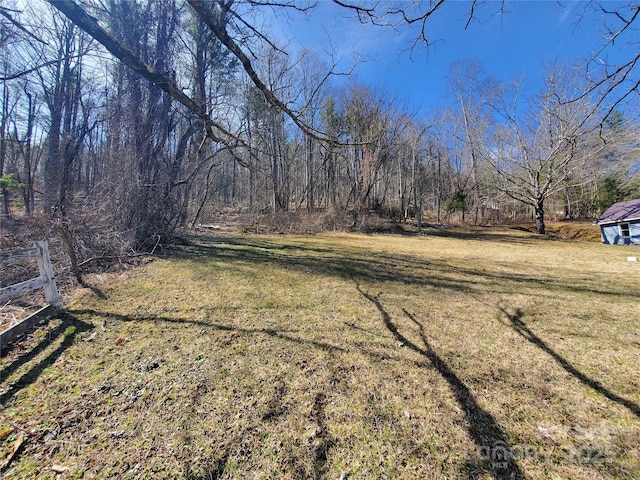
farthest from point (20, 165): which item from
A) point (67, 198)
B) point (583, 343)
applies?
point (583, 343)

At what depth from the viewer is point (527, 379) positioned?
2.20m

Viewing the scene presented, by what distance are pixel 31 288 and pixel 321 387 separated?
3412mm

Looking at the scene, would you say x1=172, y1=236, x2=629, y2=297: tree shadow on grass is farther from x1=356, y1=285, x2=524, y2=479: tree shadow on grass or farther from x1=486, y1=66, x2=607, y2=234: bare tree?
x1=486, y1=66, x2=607, y2=234: bare tree

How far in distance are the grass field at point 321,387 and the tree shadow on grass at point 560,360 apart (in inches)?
0.6

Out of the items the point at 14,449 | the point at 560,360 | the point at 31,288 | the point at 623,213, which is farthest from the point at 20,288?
the point at 623,213

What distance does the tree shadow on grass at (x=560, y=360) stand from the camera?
1.93 metres

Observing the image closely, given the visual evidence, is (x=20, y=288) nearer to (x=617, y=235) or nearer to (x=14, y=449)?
(x=14, y=449)

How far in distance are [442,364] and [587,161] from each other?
828 inches

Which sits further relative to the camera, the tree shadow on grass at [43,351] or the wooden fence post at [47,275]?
the wooden fence post at [47,275]

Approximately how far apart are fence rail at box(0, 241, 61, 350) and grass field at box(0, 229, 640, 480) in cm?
17

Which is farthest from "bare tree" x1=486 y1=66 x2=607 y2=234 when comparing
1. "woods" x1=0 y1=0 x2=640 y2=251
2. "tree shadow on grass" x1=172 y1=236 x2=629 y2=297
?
"tree shadow on grass" x1=172 y1=236 x2=629 y2=297

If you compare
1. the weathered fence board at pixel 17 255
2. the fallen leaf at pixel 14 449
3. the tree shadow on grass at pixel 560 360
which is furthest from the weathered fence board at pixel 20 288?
the tree shadow on grass at pixel 560 360

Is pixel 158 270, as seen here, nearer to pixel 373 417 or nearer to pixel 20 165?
pixel 373 417

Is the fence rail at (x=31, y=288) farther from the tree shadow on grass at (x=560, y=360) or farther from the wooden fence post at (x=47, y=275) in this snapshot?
the tree shadow on grass at (x=560, y=360)
